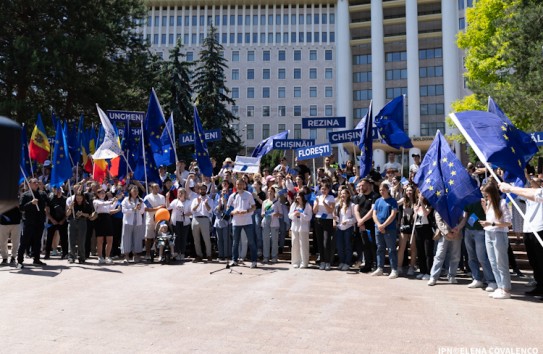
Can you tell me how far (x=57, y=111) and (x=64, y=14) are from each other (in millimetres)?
5467

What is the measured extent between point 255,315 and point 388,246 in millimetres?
4667

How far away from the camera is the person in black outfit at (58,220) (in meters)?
13.2

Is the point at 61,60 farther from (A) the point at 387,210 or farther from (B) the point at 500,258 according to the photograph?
(B) the point at 500,258

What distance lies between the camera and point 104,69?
27.9 m

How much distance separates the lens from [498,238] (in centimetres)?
815

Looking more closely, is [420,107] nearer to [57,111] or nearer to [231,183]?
[57,111]

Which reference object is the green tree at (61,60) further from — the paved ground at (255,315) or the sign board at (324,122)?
the paved ground at (255,315)

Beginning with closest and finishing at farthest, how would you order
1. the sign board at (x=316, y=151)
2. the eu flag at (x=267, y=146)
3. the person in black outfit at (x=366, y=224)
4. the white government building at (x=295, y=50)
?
the person in black outfit at (x=366, y=224)
the sign board at (x=316, y=151)
the eu flag at (x=267, y=146)
the white government building at (x=295, y=50)

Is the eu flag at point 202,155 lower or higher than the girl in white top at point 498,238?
higher

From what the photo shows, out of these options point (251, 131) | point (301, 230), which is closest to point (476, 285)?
point (301, 230)

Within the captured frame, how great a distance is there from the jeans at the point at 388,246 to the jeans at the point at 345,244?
0.89 m

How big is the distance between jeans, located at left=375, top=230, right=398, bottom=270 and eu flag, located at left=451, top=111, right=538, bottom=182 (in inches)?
128

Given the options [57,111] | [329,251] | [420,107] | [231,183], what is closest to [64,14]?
[57,111]

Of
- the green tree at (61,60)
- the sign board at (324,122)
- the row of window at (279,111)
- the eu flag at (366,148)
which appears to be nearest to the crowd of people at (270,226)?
the eu flag at (366,148)
